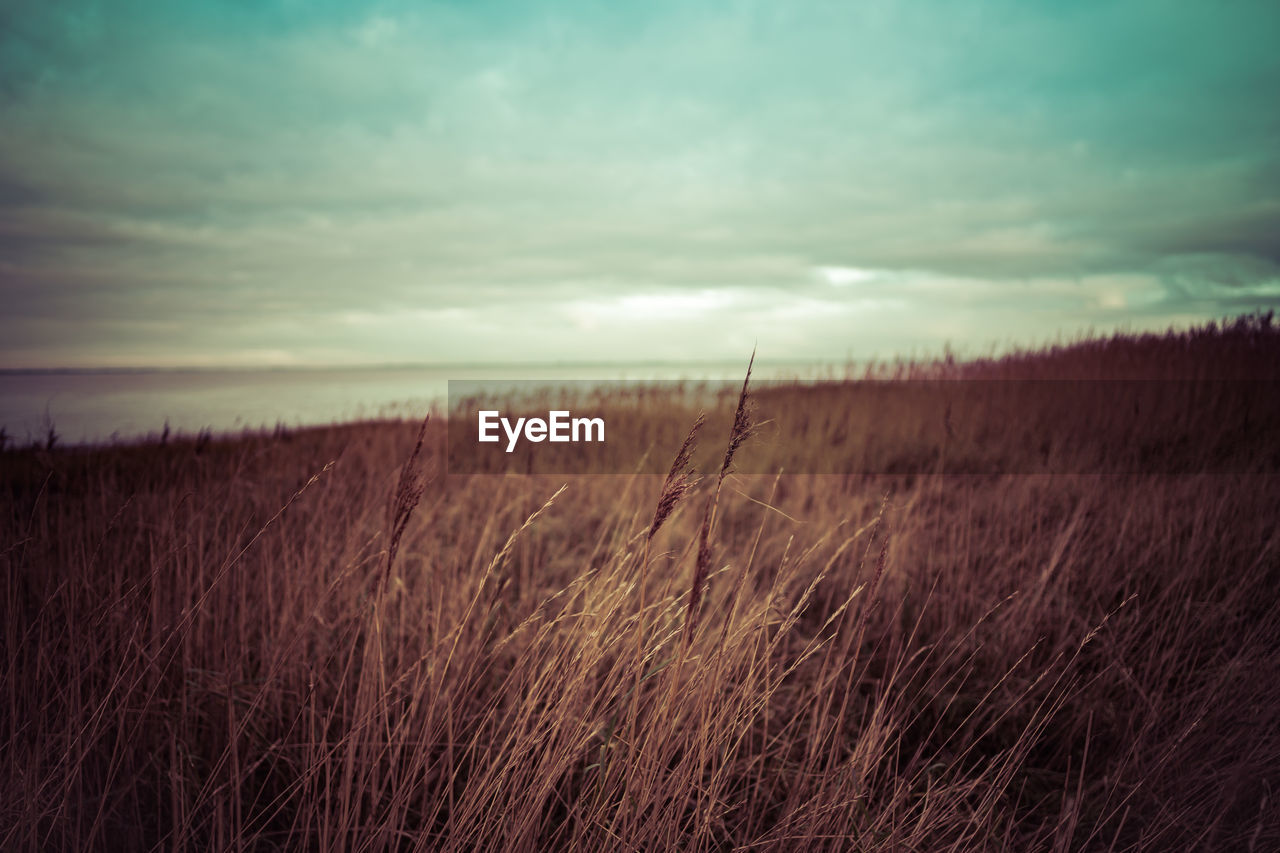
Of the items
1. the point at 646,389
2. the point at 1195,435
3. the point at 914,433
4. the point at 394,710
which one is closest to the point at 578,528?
the point at 394,710

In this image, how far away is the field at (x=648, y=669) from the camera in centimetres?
164

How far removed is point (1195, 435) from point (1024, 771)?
6.46m

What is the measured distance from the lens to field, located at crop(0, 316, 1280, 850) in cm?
164

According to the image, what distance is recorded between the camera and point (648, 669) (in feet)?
8.17

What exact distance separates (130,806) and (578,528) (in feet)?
11.0

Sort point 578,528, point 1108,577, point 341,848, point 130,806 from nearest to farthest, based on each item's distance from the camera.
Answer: point 341,848 < point 130,806 < point 1108,577 < point 578,528

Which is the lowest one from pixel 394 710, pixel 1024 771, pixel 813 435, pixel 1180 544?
pixel 1024 771

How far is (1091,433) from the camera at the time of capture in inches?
276

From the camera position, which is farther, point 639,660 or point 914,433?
point 914,433

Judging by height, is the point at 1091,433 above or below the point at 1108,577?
above

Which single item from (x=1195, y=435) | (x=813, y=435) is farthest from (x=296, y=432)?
(x=1195, y=435)

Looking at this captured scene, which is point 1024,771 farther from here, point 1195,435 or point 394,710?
point 1195,435

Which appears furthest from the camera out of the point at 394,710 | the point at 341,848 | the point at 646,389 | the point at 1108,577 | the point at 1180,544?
the point at 646,389

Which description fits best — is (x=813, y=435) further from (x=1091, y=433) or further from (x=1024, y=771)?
(x=1024, y=771)
